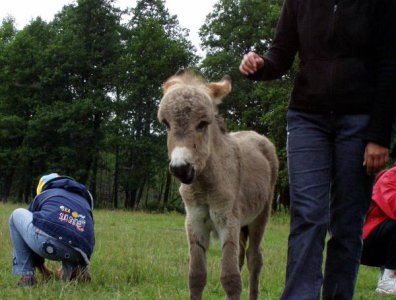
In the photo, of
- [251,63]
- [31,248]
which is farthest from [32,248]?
[251,63]

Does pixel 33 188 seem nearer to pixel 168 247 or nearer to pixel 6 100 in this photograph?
pixel 6 100

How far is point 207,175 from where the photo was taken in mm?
4746

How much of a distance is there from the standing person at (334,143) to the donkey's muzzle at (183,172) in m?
0.75

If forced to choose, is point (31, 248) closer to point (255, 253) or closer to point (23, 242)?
point (23, 242)

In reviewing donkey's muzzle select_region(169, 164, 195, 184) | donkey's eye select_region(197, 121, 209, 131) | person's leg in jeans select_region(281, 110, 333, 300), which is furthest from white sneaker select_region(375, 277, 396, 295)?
donkey's muzzle select_region(169, 164, 195, 184)

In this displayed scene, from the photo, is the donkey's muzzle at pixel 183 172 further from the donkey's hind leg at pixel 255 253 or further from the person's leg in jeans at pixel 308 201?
the donkey's hind leg at pixel 255 253

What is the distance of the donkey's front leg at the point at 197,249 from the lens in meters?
4.62

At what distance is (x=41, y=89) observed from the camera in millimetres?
41594

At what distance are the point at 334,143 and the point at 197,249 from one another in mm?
1638

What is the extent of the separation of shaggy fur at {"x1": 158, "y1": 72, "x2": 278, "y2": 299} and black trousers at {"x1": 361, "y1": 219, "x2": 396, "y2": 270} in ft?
4.73

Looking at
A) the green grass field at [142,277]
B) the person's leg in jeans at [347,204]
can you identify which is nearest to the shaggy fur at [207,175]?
the green grass field at [142,277]

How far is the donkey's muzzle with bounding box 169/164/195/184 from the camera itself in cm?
396

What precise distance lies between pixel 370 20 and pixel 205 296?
10.9 ft

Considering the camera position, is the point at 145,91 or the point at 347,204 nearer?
the point at 347,204
